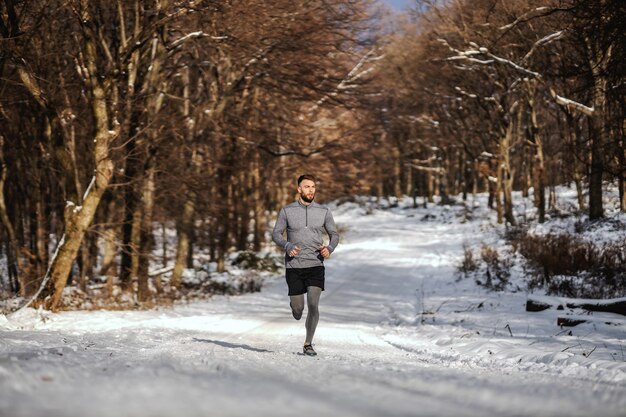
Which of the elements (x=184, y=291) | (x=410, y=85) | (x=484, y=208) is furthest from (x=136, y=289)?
(x=484, y=208)

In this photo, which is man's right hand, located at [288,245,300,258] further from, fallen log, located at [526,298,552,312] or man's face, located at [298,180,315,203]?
fallen log, located at [526,298,552,312]

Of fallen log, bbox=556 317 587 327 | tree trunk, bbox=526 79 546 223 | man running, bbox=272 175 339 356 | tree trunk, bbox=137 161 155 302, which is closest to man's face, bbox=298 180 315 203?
man running, bbox=272 175 339 356

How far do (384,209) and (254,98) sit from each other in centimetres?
3900

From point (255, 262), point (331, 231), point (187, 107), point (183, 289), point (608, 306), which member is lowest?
point (183, 289)

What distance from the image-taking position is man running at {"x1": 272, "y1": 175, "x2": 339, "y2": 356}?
21.8 ft

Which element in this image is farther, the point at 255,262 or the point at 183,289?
the point at 255,262

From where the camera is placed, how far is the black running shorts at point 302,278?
21.9ft

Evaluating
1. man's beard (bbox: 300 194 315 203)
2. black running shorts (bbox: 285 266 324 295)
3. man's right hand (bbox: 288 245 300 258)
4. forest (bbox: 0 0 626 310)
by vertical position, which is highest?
forest (bbox: 0 0 626 310)

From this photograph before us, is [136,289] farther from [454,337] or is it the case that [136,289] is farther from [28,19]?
[454,337]

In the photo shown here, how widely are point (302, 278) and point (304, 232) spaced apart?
561 millimetres

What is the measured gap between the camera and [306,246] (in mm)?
6676

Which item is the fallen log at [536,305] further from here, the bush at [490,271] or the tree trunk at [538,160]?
the tree trunk at [538,160]

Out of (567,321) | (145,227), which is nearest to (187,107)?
(145,227)

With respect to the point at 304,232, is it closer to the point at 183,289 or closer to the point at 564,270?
the point at 564,270
